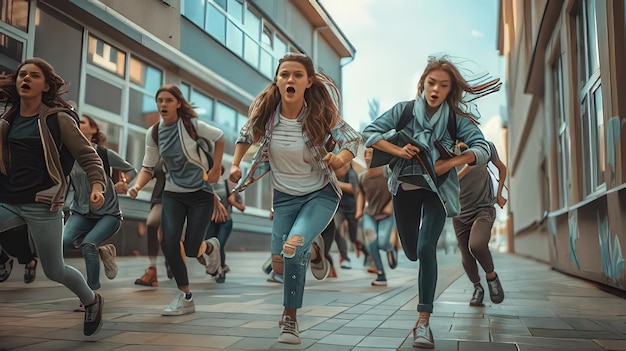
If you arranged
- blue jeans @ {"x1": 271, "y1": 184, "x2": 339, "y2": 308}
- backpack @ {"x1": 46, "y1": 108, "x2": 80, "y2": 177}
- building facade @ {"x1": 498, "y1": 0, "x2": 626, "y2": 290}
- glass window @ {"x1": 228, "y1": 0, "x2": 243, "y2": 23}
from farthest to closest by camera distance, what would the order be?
building facade @ {"x1": 498, "y1": 0, "x2": 626, "y2": 290} → glass window @ {"x1": 228, "y1": 0, "x2": 243, "y2": 23} → blue jeans @ {"x1": 271, "y1": 184, "x2": 339, "y2": 308} → backpack @ {"x1": 46, "y1": 108, "x2": 80, "y2": 177}

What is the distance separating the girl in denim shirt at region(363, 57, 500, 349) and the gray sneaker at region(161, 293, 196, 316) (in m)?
1.76

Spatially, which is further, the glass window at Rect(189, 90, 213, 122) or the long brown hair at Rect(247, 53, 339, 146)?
the glass window at Rect(189, 90, 213, 122)

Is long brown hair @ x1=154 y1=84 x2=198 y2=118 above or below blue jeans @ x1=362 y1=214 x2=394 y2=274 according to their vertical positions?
above

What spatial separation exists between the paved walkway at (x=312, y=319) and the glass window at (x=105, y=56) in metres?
1.42

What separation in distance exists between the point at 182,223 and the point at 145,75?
3.85 ft

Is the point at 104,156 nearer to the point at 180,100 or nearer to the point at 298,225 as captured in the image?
the point at 180,100

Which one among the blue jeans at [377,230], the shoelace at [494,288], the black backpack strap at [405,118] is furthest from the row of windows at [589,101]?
the black backpack strap at [405,118]

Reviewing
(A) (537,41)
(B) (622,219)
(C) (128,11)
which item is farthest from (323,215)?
(A) (537,41)

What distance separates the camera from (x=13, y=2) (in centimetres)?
360

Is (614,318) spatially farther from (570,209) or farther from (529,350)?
(570,209)

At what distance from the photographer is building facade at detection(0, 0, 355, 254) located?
3.75 metres

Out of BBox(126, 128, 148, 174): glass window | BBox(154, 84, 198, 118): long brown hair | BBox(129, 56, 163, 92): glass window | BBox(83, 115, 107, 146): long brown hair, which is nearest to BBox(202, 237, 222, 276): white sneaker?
BBox(126, 128, 148, 174): glass window

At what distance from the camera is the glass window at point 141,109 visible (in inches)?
187

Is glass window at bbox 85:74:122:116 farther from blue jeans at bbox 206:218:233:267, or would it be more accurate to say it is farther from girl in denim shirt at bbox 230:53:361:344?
blue jeans at bbox 206:218:233:267
